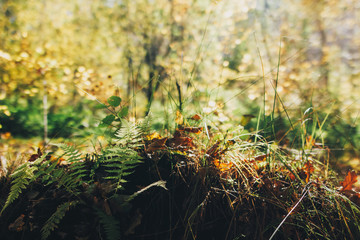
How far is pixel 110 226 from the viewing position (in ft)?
2.18

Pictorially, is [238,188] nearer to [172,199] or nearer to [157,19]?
[172,199]

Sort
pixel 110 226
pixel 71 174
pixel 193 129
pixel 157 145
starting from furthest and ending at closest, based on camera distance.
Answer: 1. pixel 193 129
2. pixel 157 145
3. pixel 71 174
4. pixel 110 226

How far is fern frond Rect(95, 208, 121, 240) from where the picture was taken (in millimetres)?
658

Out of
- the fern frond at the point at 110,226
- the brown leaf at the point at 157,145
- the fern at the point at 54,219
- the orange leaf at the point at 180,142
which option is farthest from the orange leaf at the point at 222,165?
the fern at the point at 54,219

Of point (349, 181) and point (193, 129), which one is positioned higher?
point (193, 129)

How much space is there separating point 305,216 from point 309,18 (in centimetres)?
1221

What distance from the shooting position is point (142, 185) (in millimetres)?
888

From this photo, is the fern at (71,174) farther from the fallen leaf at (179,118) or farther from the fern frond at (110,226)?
the fallen leaf at (179,118)

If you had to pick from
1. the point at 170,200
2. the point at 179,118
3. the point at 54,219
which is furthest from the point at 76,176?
→ the point at 179,118

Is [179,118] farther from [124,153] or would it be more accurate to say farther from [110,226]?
[110,226]

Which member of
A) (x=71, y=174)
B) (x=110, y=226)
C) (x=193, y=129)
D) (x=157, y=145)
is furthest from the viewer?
→ (x=193, y=129)

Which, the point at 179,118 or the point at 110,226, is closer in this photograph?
the point at 110,226

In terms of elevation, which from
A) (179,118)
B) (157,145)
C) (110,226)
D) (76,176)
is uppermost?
(179,118)

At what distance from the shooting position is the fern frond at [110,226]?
66 centimetres
